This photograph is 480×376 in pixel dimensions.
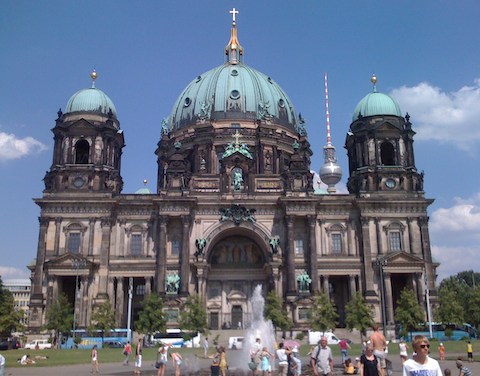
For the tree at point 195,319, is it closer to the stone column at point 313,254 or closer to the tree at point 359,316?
the stone column at point 313,254

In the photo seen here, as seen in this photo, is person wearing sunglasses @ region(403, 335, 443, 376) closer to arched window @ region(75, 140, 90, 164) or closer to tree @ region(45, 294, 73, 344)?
tree @ region(45, 294, 73, 344)

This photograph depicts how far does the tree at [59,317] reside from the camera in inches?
2195

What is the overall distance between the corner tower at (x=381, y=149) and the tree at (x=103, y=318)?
105 ft

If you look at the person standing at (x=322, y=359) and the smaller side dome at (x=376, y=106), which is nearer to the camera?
the person standing at (x=322, y=359)

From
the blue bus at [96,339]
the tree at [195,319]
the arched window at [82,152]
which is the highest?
the arched window at [82,152]

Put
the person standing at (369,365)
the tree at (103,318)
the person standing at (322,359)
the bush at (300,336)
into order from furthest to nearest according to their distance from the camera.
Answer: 1. the bush at (300,336)
2. the tree at (103,318)
3. the person standing at (322,359)
4. the person standing at (369,365)

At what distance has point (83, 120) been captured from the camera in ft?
220

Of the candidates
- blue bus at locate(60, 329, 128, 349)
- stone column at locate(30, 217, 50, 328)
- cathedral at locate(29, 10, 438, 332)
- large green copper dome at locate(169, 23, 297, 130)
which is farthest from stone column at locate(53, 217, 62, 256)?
large green copper dome at locate(169, 23, 297, 130)

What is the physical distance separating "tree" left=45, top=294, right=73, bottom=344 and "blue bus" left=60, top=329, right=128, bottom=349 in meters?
1.35

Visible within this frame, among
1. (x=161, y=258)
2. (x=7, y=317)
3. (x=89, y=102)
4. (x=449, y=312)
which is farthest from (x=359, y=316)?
(x=89, y=102)

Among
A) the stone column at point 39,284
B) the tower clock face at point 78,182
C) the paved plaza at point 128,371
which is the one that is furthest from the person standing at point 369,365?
the tower clock face at point 78,182

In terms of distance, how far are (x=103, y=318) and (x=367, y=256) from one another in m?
30.2

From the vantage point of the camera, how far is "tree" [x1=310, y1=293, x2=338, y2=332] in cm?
5488

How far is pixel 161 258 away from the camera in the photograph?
62812 millimetres
